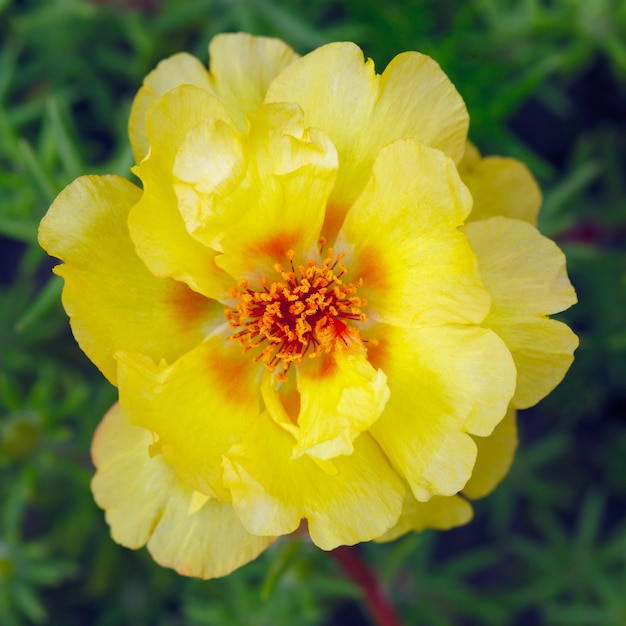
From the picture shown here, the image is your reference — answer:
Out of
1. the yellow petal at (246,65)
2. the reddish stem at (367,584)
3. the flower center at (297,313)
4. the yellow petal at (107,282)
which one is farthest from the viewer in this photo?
the reddish stem at (367,584)

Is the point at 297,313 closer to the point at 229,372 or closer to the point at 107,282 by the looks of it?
the point at 229,372

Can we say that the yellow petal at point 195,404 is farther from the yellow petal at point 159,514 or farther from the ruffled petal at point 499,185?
the ruffled petal at point 499,185

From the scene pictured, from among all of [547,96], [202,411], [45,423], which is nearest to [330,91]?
[202,411]

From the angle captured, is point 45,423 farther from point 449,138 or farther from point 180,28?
point 180,28

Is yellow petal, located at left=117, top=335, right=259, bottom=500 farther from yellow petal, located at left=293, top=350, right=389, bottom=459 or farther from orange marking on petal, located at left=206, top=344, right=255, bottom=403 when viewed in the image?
yellow petal, located at left=293, top=350, right=389, bottom=459

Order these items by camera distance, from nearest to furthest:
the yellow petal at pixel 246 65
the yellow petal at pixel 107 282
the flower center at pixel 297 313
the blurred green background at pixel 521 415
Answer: the yellow petal at pixel 107 282, the flower center at pixel 297 313, the yellow petal at pixel 246 65, the blurred green background at pixel 521 415

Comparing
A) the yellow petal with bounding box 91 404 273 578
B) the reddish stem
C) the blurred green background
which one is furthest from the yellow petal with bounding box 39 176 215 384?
the reddish stem

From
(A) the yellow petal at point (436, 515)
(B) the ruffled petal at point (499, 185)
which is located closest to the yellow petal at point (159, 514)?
(A) the yellow petal at point (436, 515)
